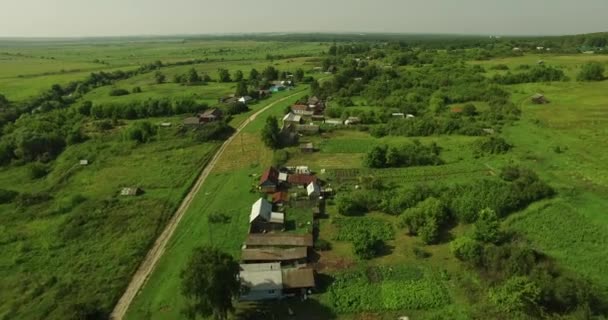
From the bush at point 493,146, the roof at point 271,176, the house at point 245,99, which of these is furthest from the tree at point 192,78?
the bush at point 493,146

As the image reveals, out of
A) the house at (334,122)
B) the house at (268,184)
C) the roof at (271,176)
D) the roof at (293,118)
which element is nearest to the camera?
the house at (268,184)

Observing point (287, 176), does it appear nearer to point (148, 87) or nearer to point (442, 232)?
point (442, 232)

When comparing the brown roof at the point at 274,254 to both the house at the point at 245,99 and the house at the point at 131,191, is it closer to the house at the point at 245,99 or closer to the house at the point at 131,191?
the house at the point at 131,191

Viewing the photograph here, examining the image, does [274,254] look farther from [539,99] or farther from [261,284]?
[539,99]

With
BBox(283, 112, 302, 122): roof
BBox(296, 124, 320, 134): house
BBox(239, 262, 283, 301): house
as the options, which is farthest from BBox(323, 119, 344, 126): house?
BBox(239, 262, 283, 301): house

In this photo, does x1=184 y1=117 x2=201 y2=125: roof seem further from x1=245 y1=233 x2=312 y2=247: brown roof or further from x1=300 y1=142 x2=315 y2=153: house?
x1=245 y1=233 x2=312 y2=247: brown roof
